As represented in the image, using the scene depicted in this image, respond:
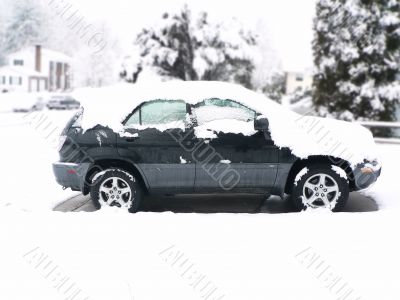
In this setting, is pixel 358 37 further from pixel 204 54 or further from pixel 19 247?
pixel 19 247

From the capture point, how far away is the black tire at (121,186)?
21.7ft

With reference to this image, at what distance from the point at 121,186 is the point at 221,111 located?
1758 mm

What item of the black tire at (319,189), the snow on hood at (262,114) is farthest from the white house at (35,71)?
the black tire at (319,189)

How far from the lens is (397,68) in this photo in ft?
63.5

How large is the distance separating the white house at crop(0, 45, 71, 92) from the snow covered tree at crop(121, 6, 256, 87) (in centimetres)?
3977

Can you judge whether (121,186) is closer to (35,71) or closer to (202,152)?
(202,152)

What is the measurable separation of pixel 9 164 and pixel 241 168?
266 inches

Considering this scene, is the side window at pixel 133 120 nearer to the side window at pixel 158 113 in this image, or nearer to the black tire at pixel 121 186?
the side window at pixel 158 113

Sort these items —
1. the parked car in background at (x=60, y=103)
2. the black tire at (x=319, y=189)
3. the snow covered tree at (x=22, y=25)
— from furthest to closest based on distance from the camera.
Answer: the snow covered tree at (x=22, y=25) < the parked car in background at (x=60, y=103) < the black tire at (x=319, y=189)

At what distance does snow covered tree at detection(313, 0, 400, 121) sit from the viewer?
1923cm

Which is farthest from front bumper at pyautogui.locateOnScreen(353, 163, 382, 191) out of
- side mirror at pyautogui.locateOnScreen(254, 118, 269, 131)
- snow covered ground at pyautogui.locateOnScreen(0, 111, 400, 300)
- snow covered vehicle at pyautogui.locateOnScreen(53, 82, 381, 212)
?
side mirror at pyautogui.locateOnScreen(254, 118, 269, 131)

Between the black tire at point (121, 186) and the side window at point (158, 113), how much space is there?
2.33 ft

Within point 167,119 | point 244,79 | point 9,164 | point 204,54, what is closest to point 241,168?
point 167,119

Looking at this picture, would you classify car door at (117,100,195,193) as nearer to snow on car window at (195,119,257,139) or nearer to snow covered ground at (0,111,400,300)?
snow on car window at (195,119,257,139)
